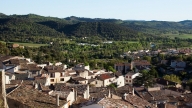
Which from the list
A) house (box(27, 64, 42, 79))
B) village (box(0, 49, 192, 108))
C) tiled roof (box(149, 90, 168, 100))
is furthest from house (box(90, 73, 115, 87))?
tiled roof (box(149, 90, 168, 100))

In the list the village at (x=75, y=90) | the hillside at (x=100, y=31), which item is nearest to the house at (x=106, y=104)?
the village at (x=75, y=90)

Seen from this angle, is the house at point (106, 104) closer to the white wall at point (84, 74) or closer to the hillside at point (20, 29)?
the white wall at point (84, 74)

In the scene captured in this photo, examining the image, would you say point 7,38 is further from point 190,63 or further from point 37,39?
point 190,63

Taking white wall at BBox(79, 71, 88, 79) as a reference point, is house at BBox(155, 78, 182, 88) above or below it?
below

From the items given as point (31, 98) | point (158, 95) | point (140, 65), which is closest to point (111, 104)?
point (31, 98)

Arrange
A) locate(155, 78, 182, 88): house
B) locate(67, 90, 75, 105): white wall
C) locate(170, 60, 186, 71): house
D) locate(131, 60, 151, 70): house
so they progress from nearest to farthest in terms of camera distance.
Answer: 1. locate(67, 90, 75, 105): white wall
2. locate(155, 78, 182, 88): house
3. locate(170, 60, 186, 71): house
4. locate(131, 60, 151, 70): house

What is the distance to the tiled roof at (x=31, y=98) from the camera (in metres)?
17.8

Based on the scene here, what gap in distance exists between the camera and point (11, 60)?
4791 centimetres

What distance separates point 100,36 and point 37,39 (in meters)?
57.5

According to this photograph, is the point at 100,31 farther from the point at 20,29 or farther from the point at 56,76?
the point at 56,76

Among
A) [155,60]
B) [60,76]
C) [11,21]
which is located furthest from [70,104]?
[11,21]

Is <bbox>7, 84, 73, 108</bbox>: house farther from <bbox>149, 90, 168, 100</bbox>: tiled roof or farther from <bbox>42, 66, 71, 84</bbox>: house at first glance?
<bbox>42, 66, 71, 84</bbox>: house

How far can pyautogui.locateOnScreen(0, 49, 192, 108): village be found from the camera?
63.1ft

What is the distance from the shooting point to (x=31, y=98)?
61.5 ft
